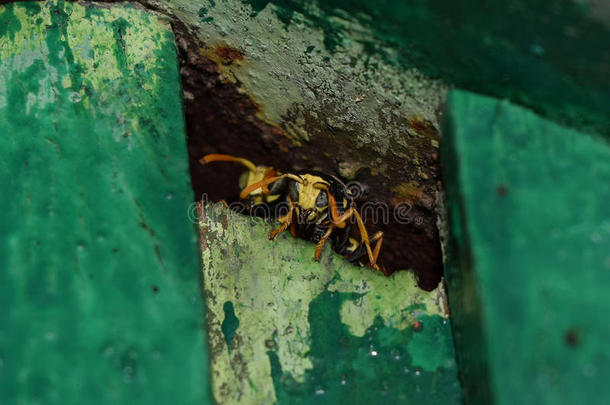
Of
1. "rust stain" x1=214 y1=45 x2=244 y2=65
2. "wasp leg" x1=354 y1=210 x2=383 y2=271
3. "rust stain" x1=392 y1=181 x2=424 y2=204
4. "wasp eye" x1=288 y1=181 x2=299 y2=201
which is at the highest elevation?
"rust stain" x1=214 y1=45 x2=244 y2=65

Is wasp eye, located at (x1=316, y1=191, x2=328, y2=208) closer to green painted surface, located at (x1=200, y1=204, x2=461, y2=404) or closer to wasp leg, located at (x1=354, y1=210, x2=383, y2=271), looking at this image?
wasp leg, located at (x1=354, y1=210, x2=383, y2=271)

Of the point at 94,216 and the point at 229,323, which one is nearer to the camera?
the point at 94,216

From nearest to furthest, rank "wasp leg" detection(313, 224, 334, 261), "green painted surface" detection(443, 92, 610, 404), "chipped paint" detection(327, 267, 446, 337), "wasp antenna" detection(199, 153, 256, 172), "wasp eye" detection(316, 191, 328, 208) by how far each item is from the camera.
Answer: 1. "green painted surface" detection(443, 92, 610, 404)
2. "chipped paint" detection(327, 267, 446, 337)
3. "wasp leg" detection(313, 224, 334, 261)
4. "wasp eye" detection(316, 191, 328, 208)
5. "wasp antenna" detection(199, 153, 256, 172)

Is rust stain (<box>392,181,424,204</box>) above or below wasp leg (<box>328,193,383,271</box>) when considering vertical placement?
above

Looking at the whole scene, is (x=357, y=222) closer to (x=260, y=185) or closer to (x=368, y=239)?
(x=368, y=239)

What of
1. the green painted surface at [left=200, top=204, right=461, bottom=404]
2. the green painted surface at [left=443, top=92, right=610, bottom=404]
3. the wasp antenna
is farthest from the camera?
the wasp antenna

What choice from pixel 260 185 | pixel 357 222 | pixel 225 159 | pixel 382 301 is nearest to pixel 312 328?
pixel 382 301

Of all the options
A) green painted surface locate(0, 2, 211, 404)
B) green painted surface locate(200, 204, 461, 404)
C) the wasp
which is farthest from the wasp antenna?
green painted surface locate(0, 2, 211, 404)

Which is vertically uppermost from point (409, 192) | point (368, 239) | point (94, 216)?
point (409, 192)

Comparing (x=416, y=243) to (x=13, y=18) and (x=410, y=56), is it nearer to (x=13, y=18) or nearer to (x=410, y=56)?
(x=410, y=56)
